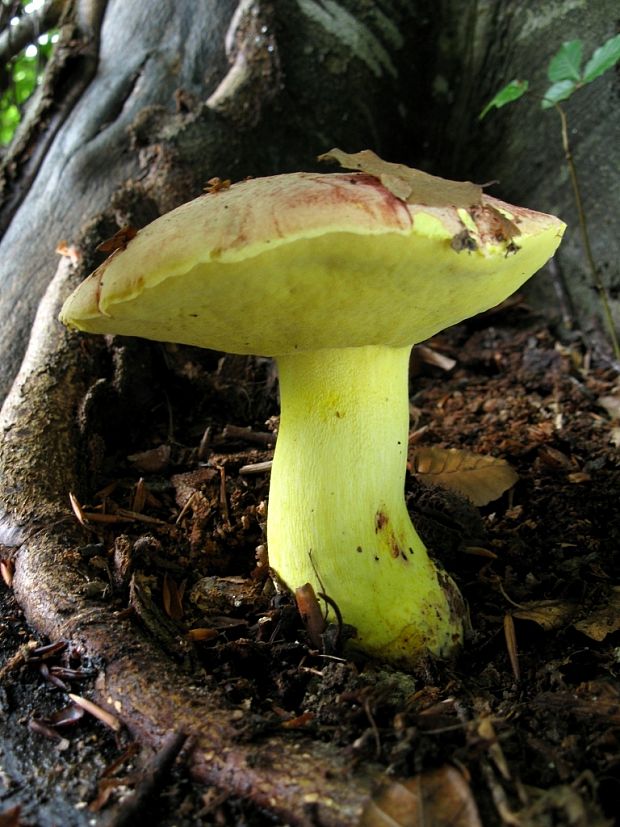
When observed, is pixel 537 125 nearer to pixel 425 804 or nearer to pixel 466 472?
pixel 466 472

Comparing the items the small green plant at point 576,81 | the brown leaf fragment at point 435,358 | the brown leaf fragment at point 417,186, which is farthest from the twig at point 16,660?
the small green plant at point 576,81

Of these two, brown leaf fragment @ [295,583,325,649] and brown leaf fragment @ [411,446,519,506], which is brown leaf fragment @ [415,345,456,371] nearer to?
brown leaf fragment @ [411,446,519,506]

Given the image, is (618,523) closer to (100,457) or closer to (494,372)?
(494,372)

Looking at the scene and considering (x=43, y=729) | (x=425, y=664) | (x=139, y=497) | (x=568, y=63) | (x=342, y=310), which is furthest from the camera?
(x=568, y=63)

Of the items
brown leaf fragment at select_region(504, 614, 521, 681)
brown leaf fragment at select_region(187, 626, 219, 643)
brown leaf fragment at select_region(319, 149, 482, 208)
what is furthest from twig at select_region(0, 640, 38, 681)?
brown leaf fragment at select_region(319, 149, 482, 208)

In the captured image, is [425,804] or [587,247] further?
[587,247]

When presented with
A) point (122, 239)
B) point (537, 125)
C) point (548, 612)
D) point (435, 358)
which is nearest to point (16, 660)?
point (122, 239)
